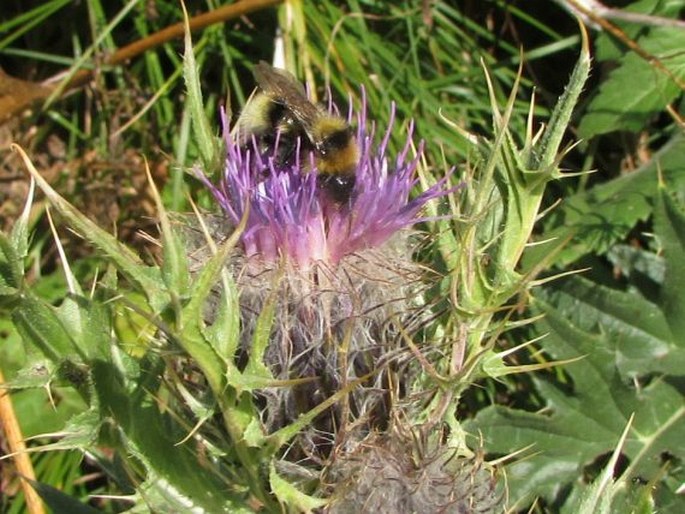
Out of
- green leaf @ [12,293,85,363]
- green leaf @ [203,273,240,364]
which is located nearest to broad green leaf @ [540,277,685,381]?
green leaf @ [203,273,240,364]

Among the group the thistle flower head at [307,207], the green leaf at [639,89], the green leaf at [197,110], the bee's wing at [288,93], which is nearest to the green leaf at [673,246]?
the green leaf at [639,89]

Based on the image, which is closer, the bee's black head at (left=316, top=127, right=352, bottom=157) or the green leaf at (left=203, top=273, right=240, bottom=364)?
the green leaf at (left=203, top=273, right=240, bottom=364)

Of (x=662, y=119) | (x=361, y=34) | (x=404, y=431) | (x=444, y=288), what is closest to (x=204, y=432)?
(x=404, y=431)

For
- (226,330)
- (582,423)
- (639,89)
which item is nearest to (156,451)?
(226,330)

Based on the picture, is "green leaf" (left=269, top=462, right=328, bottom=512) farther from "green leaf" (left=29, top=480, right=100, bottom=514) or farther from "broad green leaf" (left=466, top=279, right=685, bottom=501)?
"broad green leaf" (left=466, top=279, right=685, bottom=501)

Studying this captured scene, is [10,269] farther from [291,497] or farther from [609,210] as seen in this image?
[609,210]

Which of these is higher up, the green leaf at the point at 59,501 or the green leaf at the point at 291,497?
the green leaf at the point at 291,497

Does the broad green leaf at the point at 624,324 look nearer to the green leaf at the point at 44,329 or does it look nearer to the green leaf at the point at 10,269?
the green leaf at the point at 44,329

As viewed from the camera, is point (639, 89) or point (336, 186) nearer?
point (336, 186)
